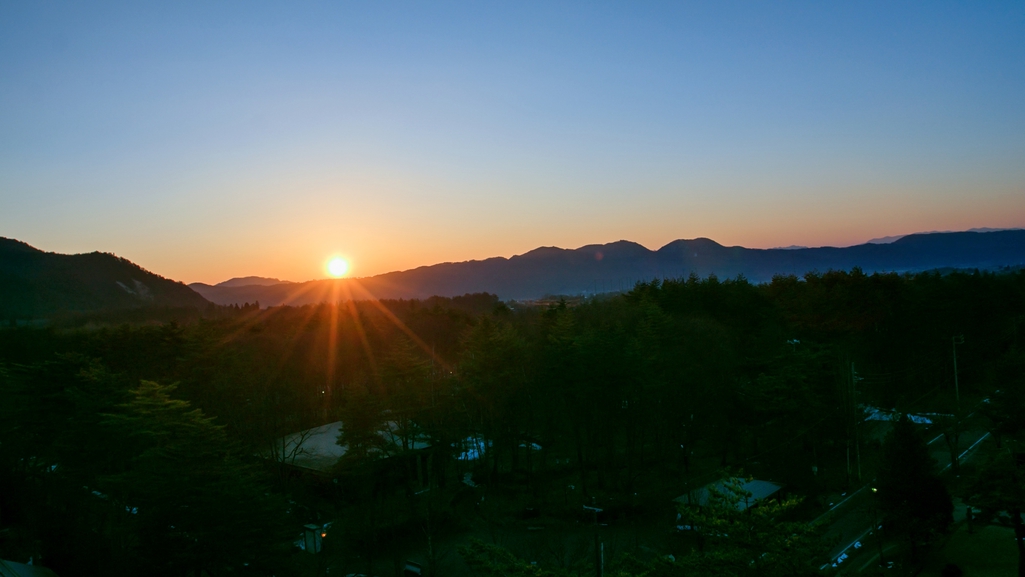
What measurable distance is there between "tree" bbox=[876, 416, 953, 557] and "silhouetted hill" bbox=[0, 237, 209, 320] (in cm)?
7456

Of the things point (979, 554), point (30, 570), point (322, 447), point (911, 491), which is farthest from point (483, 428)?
point (979, 554)

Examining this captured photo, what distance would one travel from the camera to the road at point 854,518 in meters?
14.8

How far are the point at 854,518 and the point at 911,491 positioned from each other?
363 centimetres

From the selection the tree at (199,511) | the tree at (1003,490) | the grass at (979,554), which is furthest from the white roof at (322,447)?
the tree at (1003,490)

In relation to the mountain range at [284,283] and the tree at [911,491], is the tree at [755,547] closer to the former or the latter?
the tree at [911,491]

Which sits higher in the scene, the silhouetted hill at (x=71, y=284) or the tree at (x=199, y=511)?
the silhouetted hill at (x=71, y=284)

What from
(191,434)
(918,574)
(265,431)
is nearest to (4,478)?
(265,431)

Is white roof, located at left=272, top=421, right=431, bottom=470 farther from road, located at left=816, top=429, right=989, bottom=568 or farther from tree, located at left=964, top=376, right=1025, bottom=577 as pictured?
tree, located at left=964, top=376, right=1025, bottom=577

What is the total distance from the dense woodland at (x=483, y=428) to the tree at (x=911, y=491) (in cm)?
7

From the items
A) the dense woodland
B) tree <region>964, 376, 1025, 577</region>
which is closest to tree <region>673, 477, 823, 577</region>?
the dense woodland

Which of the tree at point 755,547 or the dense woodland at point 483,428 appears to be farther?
the dense woodland at point 483,428

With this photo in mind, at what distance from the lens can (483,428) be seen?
21125 mm

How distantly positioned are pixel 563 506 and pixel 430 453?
490 centimetres

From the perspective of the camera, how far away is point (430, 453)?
67.9 ft
